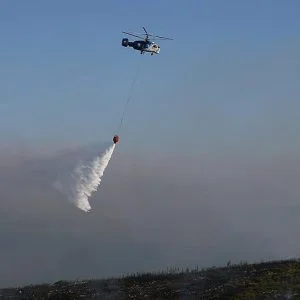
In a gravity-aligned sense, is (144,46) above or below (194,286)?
above

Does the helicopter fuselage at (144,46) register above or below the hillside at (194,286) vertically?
above

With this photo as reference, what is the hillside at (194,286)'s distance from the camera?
135 feet

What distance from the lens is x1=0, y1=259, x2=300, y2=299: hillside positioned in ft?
135

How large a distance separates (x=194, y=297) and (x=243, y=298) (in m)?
4.12

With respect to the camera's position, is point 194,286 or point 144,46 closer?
point 194,286

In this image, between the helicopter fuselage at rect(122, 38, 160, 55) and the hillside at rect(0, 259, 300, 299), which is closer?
the hillside at rect(0, 259, 300, 299)

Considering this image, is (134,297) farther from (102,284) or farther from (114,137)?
(114,137)

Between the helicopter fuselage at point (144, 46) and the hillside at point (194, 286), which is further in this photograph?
the helicopter fuselage at point (144, 46)

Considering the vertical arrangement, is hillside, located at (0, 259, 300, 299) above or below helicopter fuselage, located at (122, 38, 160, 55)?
below

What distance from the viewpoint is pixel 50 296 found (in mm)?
49531

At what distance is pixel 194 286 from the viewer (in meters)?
45.8

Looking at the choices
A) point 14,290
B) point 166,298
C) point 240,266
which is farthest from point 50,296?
point 240,266

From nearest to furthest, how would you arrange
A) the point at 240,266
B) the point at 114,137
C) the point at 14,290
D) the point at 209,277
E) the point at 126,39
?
the point at 209,277
the point at 240,266
the point at 14,290
the point at 114,137
the point at 126,39

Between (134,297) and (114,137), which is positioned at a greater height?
(114,137)
